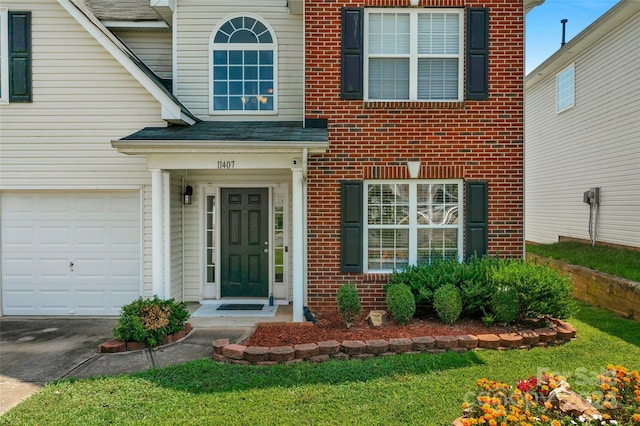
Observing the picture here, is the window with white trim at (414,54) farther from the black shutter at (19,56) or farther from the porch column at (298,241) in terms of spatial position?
the black shutter at (19,56)

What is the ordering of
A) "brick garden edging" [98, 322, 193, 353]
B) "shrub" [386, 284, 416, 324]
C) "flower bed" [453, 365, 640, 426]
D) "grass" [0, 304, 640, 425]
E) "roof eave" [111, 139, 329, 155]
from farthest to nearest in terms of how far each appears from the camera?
"roof eave" [111, 139, 329, 155] < "shrub" [386, 284, 416, 324] < "brick garden edging" [98, 322, 193, 353] < "grass" [0, 304, 640, 425] < "flower bed" [453, 365, 640, 426]

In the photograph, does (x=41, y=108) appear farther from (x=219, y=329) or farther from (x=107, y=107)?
(x=219, y=329)

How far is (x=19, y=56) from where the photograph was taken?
308 inches

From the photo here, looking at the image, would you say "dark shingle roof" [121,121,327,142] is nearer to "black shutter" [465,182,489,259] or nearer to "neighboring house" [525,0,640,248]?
"black shutter" [465,182,489,259]

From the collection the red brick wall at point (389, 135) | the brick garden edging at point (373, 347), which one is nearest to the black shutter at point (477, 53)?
the red brick wall at point (389, 135)

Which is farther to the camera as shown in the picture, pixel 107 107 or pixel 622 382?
pixel 107 107

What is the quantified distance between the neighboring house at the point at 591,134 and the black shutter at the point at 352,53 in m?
7.11

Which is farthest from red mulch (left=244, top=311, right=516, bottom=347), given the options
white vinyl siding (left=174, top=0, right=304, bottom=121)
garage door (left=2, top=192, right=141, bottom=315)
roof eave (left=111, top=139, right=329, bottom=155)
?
white vinyl siding (left=174, top=0, right=304, bottom=121)

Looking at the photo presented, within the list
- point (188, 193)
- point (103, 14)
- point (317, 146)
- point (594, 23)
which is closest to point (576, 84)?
point (594, 23)

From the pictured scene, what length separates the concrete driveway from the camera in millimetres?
5312

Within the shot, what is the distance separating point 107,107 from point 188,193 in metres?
2.06

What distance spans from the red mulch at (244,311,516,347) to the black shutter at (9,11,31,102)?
585 centimetres

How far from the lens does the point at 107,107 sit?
26.0 feet

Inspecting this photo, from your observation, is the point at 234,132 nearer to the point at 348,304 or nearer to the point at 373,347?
the point at 348,304
